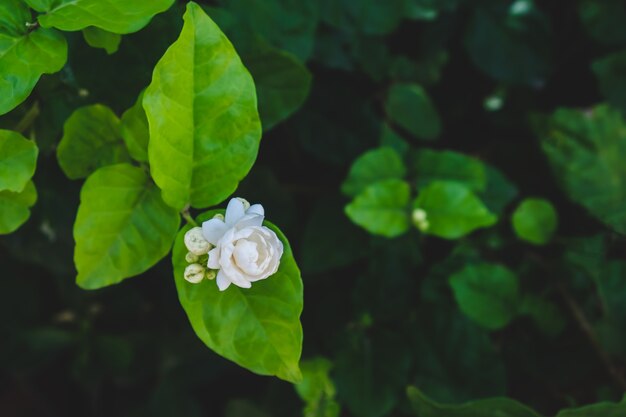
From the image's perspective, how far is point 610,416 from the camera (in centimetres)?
75

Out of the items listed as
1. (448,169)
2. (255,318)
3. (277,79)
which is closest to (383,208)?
(448,169)

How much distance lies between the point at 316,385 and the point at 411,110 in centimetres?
51

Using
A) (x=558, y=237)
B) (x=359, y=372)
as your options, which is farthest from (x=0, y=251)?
(x=558, y=237)

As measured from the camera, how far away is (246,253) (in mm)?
533

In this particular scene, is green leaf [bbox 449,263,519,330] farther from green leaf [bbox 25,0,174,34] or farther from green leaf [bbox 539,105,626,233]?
green leaf [bbox 25,0,174,34]

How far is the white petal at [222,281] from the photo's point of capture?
0.56 meters

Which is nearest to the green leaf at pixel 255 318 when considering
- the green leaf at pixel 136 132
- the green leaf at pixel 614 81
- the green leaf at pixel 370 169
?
the green leaf at pixel 136 132

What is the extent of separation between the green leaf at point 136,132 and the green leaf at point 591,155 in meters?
0.78

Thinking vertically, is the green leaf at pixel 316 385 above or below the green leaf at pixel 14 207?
below

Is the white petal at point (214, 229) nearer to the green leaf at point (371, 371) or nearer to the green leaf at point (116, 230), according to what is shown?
the green leaf at point (116, 230)

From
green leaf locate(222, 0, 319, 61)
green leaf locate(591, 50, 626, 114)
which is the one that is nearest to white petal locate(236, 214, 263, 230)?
green leaf locate(222, 0, 319, 61)

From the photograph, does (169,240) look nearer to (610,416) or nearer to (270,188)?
(270,188)

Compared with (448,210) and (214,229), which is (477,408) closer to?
(448,210)

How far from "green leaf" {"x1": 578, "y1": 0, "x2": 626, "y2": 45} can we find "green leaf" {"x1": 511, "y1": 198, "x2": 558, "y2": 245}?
0.40m
